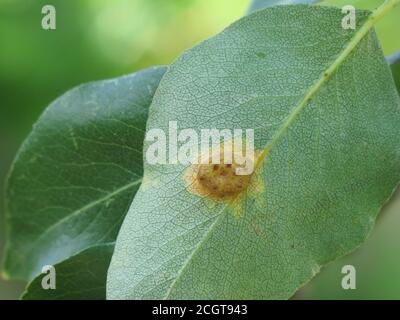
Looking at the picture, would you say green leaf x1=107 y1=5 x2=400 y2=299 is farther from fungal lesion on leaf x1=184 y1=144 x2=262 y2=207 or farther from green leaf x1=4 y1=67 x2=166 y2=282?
green leaf x1=4 y1=67 x2=166 y2=282

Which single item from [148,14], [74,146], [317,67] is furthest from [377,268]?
[317,67]

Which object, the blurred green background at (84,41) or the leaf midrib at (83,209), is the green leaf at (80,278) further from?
the blurred green background at (84,41)

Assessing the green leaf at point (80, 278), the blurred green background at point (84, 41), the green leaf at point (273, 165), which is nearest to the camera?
the green leaf at point (273, 165)

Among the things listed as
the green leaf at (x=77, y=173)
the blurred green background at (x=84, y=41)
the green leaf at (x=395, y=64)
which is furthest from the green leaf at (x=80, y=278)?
the blurred green background at (x=84, y=41)

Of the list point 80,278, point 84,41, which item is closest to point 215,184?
point 80,278

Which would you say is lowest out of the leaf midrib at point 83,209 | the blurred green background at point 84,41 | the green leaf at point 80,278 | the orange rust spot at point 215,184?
the green leaf at point 80,278
